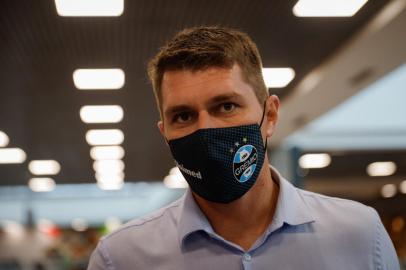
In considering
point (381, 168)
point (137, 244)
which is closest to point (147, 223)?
point (137, 244)

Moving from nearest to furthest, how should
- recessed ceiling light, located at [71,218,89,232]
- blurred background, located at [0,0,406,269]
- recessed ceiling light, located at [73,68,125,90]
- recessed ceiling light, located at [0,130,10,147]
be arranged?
blurred background, located at [0,0,406,269]
recessed ceiling light, located at [73,68,125,90]
recessed ceiling light, located at [0,130,10,147]
recessed ceiling light, located at [71,218,89,232]

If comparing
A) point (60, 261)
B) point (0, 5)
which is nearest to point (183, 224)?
point (0, 5)

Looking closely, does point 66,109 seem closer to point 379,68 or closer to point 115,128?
point 115,128

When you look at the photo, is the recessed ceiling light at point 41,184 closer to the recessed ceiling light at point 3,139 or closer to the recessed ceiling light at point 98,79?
the recessed ceiling light at point 3,139

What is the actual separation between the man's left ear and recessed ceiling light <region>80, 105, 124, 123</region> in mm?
6223

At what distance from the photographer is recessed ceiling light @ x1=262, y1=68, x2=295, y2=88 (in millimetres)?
6922

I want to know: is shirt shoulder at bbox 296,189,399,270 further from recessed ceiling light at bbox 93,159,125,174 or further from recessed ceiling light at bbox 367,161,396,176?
recessed ceiling light at bbox 367,161,396,176

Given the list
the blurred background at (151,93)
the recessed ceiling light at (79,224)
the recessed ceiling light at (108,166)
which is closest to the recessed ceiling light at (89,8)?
the blurred background at (151,93)

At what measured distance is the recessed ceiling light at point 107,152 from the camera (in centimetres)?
1054

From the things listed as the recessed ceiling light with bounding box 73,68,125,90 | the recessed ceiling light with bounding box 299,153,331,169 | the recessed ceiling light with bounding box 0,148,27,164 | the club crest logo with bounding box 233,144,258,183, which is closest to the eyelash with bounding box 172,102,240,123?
the club crest logo with bounding box 233,144,258,183

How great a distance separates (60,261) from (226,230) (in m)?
11.5

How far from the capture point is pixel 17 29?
207 inches

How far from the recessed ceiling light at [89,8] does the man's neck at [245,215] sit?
10.8ft

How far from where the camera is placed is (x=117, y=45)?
5738mm
